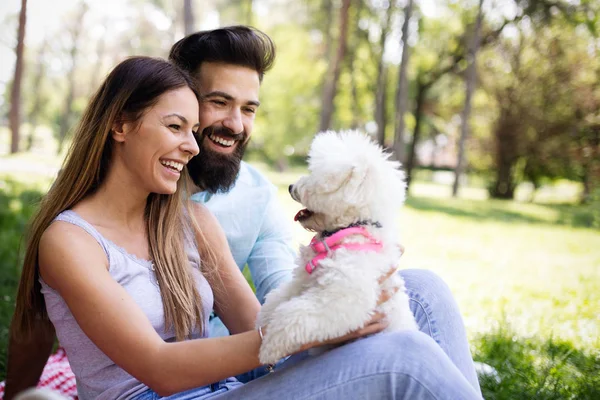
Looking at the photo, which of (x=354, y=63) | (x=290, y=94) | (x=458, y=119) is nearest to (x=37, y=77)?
(x=290, y=94)

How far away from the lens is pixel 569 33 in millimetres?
18812

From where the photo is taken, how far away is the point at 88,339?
1822mm

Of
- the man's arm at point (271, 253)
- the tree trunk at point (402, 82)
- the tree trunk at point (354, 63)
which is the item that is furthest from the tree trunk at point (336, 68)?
the man's arm at point (271, 253)

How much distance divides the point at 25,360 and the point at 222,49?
1.82 m

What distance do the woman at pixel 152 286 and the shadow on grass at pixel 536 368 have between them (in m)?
1.72

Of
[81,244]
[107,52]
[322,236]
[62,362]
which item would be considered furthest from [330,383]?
[107,52]

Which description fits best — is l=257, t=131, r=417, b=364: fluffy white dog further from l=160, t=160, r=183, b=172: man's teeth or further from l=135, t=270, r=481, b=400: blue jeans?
l=160, t=160, r=183, b=172: man's teeth

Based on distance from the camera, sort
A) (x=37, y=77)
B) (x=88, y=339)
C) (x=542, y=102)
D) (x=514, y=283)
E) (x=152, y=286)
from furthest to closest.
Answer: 1. (x=37, y=77)
2. (x=542, y=102)
3. (x=514, y=283)
4. (x=152, y=286)
5. (x=88, y=339)

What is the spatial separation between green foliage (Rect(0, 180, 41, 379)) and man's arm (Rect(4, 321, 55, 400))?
43cm

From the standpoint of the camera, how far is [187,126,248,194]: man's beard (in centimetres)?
272

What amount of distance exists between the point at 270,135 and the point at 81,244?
29.8 meters

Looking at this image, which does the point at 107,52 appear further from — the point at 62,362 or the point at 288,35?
the point at 62,362

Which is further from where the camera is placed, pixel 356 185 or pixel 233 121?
pixel 233 121

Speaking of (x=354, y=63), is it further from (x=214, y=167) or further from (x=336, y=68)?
(x=214, y=167)
